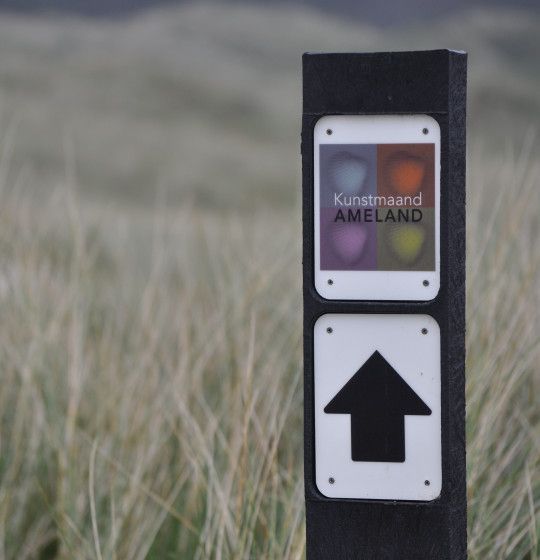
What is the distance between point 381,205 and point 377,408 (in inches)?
9.2

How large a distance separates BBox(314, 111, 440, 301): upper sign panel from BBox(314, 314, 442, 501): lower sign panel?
0.04 m

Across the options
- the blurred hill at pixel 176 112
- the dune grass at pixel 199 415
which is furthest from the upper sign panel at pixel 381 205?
the blurred hill at pixel 176 112

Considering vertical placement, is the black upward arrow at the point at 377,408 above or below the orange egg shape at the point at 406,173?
below

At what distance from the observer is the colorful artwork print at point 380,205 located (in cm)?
128

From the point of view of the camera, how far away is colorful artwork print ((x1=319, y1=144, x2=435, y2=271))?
50.5 inches

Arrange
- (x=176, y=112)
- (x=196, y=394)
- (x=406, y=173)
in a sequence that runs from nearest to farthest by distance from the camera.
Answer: (x=406, y=173) < (x=196, y=394) < (x=176, y=112)

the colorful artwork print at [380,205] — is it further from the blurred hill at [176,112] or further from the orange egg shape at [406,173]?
the blurred hill at [176,112]

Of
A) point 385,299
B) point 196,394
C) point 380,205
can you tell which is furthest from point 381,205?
point 196,394

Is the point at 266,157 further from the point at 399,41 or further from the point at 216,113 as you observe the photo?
the point at 399,41

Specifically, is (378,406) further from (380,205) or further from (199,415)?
(199,415)

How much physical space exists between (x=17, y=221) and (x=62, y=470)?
1.13 metres

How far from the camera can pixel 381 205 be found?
129 centimetres

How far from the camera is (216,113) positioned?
22594mm

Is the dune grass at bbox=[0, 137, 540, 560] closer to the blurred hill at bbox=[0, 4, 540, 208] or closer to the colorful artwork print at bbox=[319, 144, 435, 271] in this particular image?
the colorful artwork print at bbox=[319, 144, 435, 271]
